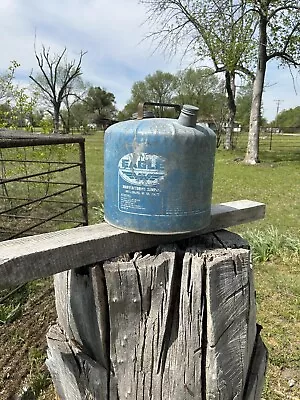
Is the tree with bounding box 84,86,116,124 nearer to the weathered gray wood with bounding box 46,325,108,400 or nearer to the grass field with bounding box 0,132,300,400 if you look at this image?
the grass field with bounding box 0,132,300,400

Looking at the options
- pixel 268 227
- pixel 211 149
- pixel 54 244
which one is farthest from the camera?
pixel 268 227

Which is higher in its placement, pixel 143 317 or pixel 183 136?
pixel 183 136

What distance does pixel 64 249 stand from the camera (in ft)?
2.96

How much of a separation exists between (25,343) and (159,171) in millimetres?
1980

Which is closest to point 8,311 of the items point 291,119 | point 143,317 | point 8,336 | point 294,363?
point 8,336

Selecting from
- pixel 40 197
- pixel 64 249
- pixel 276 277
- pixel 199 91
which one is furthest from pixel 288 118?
pixel 64 249

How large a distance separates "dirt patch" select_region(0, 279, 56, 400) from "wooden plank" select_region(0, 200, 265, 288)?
150cm

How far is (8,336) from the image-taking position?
256 cm

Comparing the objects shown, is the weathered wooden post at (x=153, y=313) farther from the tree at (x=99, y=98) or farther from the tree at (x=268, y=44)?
the tree at (x=99, y=98)

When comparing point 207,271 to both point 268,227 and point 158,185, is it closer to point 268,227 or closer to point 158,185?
point 158,185

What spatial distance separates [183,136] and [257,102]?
12316 millimetres

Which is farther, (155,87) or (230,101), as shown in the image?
(155,87)

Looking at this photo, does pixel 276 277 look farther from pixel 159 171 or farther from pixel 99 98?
pixel 99 98

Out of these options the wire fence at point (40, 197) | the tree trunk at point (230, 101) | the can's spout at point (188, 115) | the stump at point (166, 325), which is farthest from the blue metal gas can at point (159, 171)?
the tree trunk at point (230, 101)
